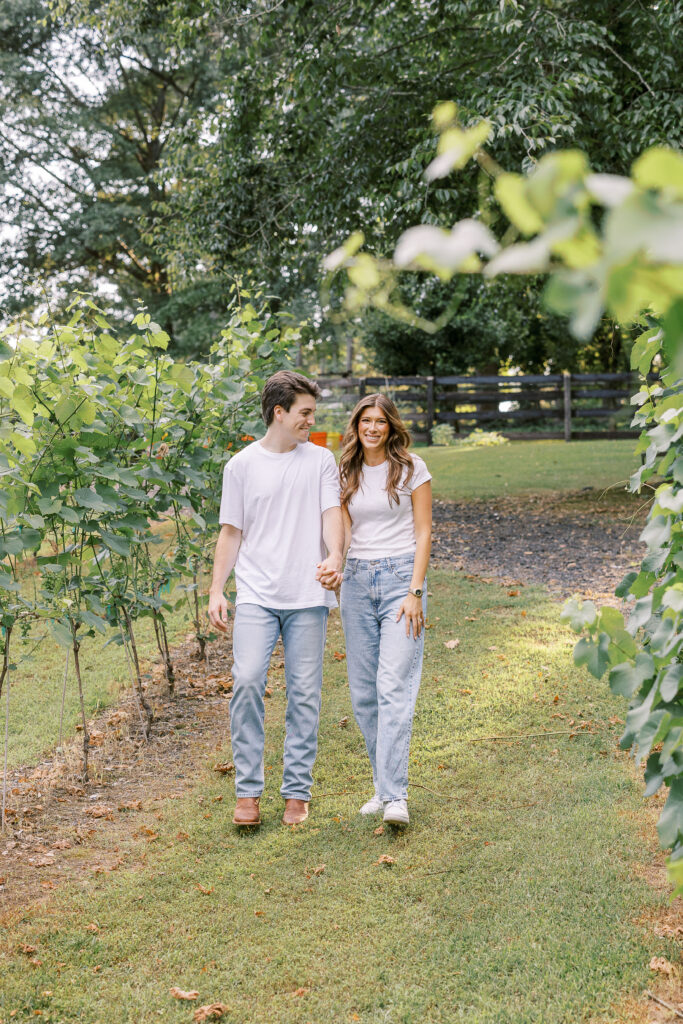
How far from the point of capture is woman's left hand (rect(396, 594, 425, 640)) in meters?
3.77

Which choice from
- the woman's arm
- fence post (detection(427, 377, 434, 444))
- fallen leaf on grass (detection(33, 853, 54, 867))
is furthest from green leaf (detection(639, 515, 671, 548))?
fence post (detection(427, 377, 434, 444))

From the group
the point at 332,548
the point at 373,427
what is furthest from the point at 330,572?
the point at 373,427

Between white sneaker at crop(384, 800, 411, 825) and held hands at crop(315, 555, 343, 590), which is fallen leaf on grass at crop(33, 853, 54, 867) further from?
held hands at crop(315, 555, 343, 590)

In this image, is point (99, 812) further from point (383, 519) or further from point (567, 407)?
point (567, 407)

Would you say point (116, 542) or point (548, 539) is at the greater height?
point (116, 542)

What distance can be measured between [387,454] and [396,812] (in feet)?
4.91

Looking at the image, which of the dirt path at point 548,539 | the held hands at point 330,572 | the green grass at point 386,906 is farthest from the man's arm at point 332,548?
the dirt path at point 548,539

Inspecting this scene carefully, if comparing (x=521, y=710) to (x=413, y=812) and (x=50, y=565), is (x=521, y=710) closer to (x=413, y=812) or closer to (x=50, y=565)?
(x=413, y=812)

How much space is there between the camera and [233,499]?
13.0 feet

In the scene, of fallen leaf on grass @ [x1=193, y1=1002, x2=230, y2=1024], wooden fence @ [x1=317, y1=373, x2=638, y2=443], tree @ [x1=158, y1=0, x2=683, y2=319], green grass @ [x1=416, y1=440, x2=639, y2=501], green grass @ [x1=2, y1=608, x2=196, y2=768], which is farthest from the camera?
wooden fence @ [x1=317, y1=373, x2=638, y2=443]

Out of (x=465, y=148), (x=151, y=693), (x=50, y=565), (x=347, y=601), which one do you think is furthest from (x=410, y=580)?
(x=465, y=148)

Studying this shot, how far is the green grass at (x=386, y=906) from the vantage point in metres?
2.74

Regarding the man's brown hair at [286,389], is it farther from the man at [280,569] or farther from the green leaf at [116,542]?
the green leaf at [116,542]

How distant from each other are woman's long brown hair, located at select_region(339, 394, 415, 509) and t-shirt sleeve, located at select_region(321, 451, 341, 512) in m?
0.05
